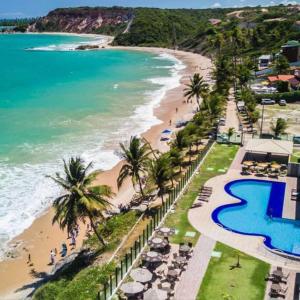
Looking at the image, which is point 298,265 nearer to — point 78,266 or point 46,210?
point 78,266

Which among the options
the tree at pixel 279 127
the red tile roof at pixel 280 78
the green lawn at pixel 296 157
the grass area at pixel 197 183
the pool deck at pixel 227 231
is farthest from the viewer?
the red tile roof at pixel 280 78

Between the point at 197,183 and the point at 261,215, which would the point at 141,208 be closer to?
the point at 197,183

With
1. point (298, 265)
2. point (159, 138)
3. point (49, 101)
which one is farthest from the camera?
point (49, 101)

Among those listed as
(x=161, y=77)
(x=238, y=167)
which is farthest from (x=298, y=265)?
(x=161, y=77)

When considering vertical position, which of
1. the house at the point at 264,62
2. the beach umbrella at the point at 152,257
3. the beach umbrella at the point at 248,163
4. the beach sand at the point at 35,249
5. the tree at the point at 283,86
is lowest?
the beach sand at the point at 35,249

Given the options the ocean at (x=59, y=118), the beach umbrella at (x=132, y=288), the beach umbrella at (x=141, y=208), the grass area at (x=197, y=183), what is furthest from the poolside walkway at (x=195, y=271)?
the ocean at (x=59, y=118)

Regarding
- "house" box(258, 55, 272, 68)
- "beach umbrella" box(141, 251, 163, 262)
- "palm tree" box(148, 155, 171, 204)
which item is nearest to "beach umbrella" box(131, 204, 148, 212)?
"palm tree" box(148, 155, 171, 204)

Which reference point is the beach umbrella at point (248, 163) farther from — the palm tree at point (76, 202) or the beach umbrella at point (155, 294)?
the beach umbrella at point (155, 294)
